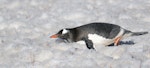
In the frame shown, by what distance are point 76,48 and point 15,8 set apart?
3.74m

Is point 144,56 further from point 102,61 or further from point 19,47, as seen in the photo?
point 19,47

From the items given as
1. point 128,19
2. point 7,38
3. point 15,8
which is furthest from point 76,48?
point 15,8

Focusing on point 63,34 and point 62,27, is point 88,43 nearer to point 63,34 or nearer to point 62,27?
point 63,34

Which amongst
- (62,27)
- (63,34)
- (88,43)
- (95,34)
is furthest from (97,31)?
(62,27)

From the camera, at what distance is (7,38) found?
746cm

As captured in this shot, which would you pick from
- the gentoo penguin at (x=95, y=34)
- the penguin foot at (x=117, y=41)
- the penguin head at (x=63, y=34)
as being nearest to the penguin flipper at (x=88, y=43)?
the gentoo penguin at (x=95, y=34)

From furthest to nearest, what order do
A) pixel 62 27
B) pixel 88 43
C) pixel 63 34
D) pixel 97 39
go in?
pixel 62 27 < pixel 63 34 < pixel 97 39 < pixel 88 43

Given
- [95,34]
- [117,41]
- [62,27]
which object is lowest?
[62,27]

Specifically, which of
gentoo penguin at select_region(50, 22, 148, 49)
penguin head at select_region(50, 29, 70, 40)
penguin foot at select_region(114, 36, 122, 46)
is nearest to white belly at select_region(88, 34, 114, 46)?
gentoo penguin at select_region(50, 22, 148, 49)

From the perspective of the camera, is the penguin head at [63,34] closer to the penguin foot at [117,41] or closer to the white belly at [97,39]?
the white belly at [97,39]

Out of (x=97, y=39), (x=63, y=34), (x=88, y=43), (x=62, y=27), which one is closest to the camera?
(x=88, y=43)

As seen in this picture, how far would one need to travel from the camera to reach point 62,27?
8.52m

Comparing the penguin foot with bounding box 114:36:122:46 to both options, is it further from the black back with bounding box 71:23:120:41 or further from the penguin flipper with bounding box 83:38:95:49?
the penguin flipper with bounding box 83:38:95:49

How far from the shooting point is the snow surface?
236 inches
